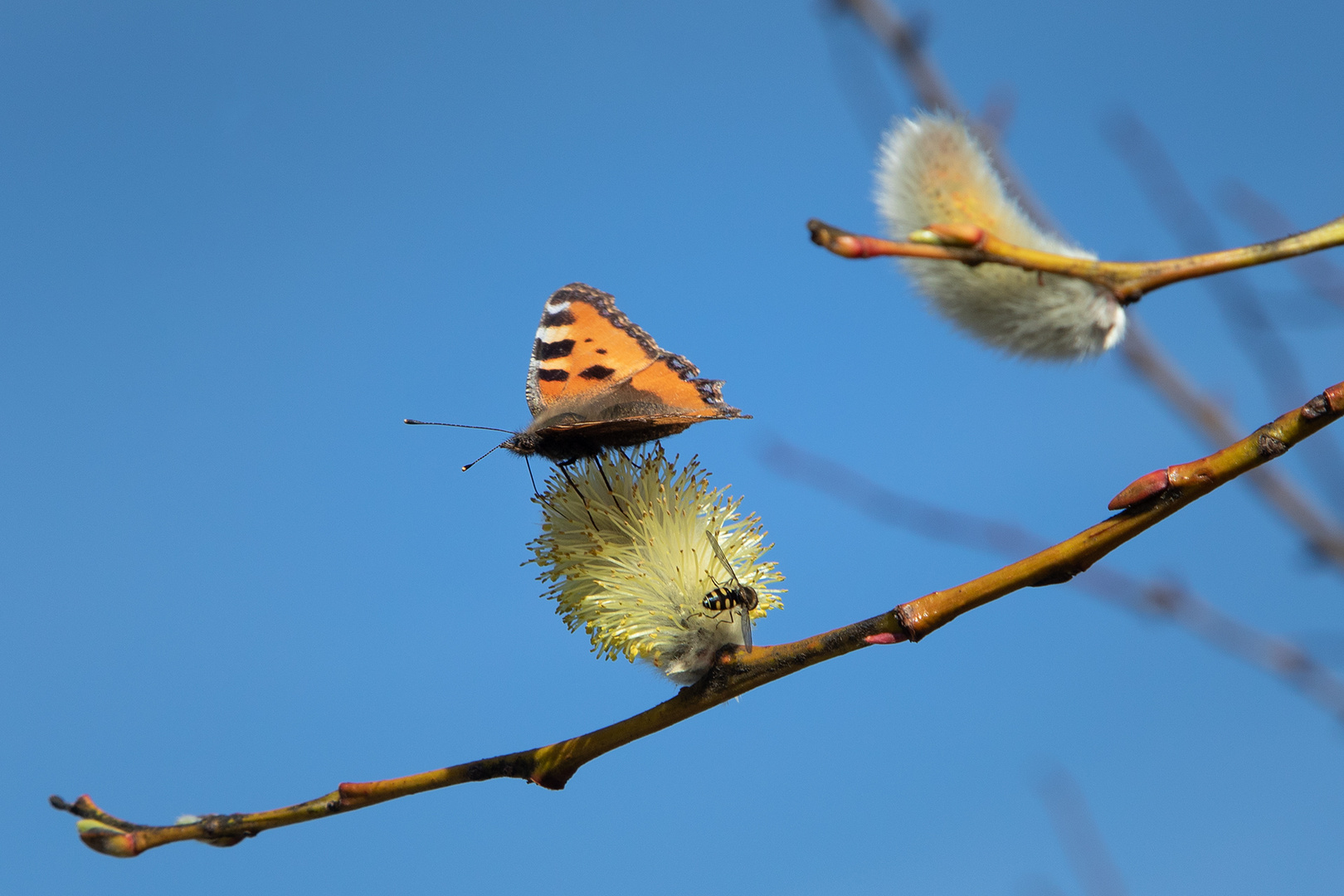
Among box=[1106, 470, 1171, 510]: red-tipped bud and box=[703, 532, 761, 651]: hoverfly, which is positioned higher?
box=[703, 532, 761, 651]: hoverfly

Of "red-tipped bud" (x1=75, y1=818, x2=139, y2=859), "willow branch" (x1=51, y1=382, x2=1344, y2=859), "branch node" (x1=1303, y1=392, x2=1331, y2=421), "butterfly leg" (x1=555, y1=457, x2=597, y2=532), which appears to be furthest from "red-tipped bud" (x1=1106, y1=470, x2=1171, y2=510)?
"red-tipped bud" (x1=75, y1=818, x2=139, y2=859)

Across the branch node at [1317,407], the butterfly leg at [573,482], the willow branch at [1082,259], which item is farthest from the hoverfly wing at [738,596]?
the branch node at [1317,407]

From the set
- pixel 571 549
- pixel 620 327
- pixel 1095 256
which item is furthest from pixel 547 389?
pixel 1095 256

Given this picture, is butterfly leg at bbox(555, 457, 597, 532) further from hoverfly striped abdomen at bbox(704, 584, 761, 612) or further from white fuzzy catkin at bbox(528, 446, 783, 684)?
hoverfly striped abdomen at bbox(704, 584, 761, 612)

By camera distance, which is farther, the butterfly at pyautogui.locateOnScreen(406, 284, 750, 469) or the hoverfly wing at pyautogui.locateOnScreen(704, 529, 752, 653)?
the butterfly at pyautogui.locateOnScreen(406, 284, 750, 469)

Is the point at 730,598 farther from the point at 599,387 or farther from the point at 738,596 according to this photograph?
the point at 599,387

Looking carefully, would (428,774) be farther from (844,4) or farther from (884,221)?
(844,4)

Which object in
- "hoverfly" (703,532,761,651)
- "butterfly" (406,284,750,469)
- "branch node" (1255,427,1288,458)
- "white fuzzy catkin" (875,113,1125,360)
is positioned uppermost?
"butterfly" (406,284,750,469)

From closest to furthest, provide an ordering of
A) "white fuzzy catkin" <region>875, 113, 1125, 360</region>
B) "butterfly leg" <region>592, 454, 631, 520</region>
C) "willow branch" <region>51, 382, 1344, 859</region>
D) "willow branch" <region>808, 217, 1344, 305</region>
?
"willow branch" <region>808, 217, 1344, 305</region> → "willow branch" <region>51, 382, 1344, 859</region> → "white fuzzy catkin" <region>875, 113, 1125, 360</region> → "butterfly leg" <region>592, 454, 631, 520</region>
